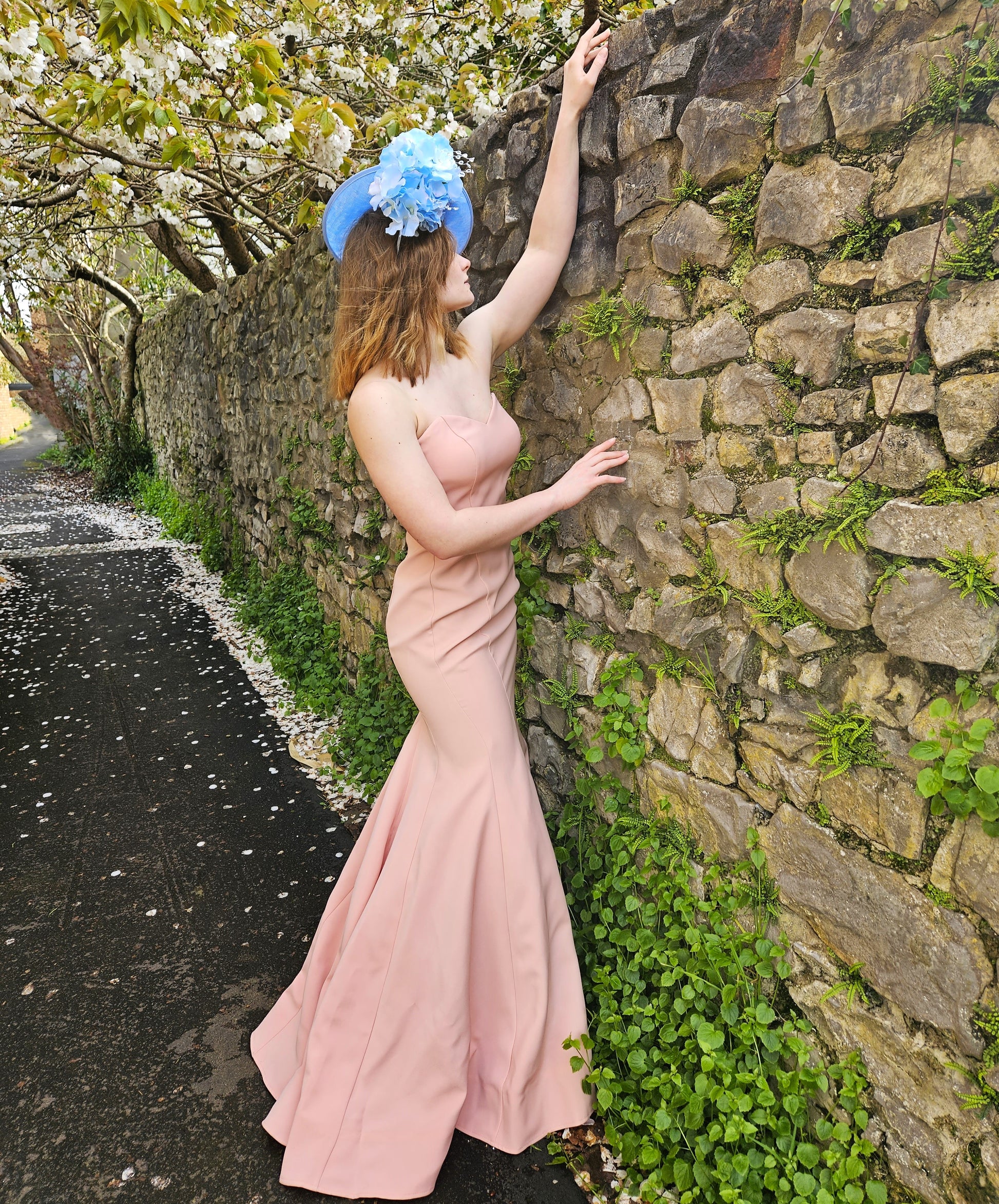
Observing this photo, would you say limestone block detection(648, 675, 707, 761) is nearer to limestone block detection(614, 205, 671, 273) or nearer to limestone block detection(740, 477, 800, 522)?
limestone block detection(740, 477, 800, 522)

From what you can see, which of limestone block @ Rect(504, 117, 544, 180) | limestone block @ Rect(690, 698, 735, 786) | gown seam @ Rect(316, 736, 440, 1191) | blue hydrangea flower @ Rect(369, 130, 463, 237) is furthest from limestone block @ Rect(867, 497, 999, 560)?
limestone block @ Rect(504, 117, 544, 180)

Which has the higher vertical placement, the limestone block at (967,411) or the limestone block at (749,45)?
the limestone block at (749,45)

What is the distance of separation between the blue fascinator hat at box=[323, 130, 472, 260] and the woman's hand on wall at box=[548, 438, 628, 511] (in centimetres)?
66

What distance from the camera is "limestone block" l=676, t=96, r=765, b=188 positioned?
1599 millimetres

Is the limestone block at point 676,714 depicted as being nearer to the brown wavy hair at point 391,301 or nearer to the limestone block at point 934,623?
the limestone block at point 934,623

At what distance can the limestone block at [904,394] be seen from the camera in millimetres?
1326

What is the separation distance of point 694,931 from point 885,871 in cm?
53

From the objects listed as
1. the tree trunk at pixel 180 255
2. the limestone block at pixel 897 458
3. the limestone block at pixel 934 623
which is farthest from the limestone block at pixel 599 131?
the tree trunk at pixel 180 255

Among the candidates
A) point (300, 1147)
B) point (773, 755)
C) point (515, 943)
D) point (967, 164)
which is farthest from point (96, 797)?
point (967, 164)

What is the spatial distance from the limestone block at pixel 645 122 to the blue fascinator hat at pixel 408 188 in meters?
0.40

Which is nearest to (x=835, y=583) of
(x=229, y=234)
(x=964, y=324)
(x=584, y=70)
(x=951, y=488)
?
(x=951, y=488)

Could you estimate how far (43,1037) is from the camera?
2365mm

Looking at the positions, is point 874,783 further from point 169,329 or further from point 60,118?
point 169,329

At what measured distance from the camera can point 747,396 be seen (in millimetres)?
1685
